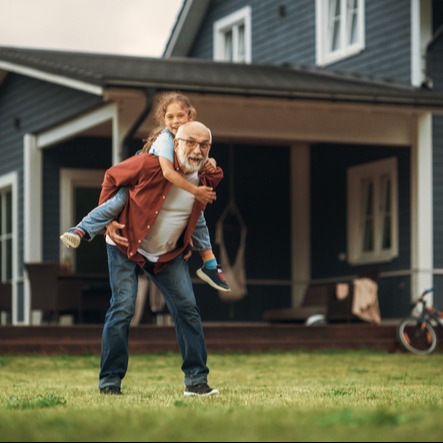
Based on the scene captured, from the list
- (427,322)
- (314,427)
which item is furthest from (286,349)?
(314,427)

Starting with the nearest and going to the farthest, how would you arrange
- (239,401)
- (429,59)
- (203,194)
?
(239,401) < (203,194) < (429,59)

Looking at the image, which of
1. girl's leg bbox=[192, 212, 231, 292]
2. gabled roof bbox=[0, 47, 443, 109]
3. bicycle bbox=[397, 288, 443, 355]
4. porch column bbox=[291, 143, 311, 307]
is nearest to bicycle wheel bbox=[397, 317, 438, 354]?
bicycle bbox=[397, 288, 443, 355]

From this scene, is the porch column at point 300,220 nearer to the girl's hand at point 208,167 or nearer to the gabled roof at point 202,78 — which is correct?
the gabled roof at point 202,78

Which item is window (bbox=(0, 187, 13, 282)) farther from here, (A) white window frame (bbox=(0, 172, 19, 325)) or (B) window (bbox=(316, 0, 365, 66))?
(B) window (bbox=(316, 0, 365, 66))

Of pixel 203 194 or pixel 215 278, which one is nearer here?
pixel 203 194

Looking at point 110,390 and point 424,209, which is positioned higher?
point 424,209

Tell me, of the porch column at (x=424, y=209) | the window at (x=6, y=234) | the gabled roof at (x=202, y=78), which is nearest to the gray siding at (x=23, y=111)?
the gabled roof at (x=202, y=78)

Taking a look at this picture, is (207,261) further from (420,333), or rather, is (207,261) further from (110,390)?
(420,333)

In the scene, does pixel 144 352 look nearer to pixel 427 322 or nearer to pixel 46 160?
pixel 427 322

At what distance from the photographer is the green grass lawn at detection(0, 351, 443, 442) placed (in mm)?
5312

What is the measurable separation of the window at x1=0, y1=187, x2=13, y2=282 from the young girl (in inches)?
520

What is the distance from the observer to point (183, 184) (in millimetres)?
8195

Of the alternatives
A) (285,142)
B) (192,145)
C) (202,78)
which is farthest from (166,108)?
(285,142)

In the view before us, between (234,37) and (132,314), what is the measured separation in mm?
17192
